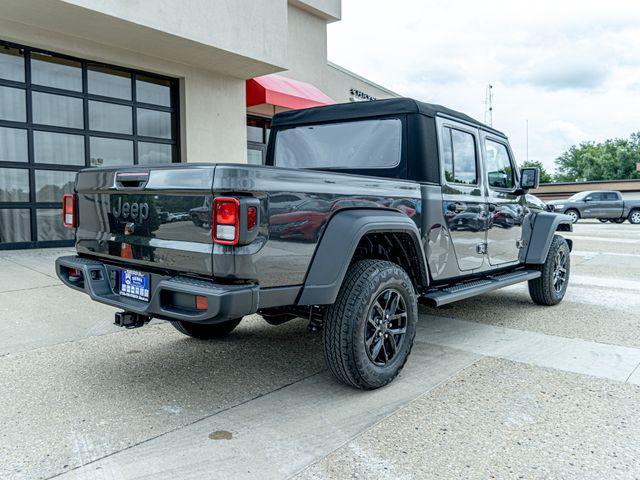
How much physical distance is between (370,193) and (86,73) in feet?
26.4

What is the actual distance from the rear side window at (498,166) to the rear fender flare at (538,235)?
53 centimetres

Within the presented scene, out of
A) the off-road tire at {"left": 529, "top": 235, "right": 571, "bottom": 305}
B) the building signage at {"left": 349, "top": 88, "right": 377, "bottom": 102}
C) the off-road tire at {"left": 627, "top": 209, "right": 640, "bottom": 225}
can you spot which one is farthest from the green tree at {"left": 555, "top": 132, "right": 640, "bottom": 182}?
the off-road tire at {"left": 529, "top": 235, "right": 571, "bottom": 305}

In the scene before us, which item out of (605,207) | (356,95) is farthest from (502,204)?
(605,207)

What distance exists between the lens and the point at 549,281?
572cm

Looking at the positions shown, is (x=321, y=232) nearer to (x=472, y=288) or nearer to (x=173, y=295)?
(x=173, y=295)

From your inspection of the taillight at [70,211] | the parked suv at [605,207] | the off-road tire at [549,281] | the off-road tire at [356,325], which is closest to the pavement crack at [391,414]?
the off-road tire at [356,325]

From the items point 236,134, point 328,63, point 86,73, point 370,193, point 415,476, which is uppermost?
point 328,63

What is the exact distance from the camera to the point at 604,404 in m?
3.14

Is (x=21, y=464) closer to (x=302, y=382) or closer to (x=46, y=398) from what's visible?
(x=46, y=398)

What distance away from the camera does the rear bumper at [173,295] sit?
2.54 metres

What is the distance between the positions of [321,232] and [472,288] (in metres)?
1.86

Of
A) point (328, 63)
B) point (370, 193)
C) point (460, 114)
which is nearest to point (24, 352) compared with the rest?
point (370, 193)

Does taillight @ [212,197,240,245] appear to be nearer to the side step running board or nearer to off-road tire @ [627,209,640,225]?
the side step running board

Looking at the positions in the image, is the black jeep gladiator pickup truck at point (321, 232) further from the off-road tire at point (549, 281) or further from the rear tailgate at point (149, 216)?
the off-road tire at point (549, 281)
